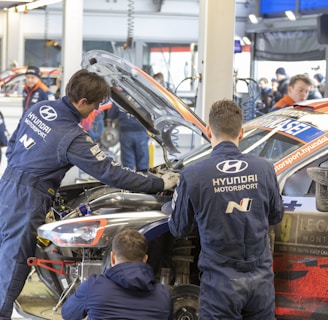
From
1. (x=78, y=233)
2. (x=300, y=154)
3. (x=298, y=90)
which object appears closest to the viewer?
(x=78, y=233)

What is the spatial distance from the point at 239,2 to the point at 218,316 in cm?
2229

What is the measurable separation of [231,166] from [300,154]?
3.52 ft

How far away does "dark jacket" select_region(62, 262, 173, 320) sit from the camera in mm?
4105

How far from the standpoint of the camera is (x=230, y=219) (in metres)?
4.28

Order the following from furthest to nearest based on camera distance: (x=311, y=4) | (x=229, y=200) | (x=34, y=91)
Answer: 1. (x=311, y=4)
2. (x=34, y=91)
3. (x=229, y=200)

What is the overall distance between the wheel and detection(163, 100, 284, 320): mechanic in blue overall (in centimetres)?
77

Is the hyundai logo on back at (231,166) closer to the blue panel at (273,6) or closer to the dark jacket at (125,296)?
the dark jacket at (125,296)

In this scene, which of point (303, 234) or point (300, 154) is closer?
point (303, 234)

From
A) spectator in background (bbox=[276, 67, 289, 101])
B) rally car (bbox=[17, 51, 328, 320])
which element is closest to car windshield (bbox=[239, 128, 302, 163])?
rally car (bbox=[17, 51, 328, 320])

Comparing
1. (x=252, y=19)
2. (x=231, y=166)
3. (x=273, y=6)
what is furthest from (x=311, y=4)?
(x=231, y=166)

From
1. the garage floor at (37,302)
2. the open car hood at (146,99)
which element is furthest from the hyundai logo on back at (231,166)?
the garage floor at (37,302)

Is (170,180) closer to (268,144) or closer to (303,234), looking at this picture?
(268,144)

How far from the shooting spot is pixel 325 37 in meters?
10.9

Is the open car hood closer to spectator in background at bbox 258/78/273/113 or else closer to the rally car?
the rally car
